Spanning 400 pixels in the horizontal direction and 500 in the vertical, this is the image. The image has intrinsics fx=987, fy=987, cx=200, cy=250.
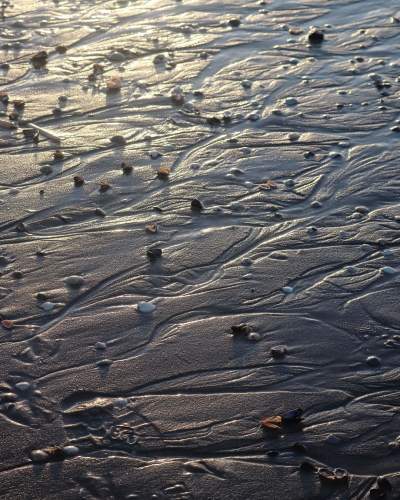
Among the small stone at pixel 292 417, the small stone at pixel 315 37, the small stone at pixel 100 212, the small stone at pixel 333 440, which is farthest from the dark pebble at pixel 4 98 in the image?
the small stone at pixel 333 440

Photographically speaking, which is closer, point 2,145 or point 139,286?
point 139,286

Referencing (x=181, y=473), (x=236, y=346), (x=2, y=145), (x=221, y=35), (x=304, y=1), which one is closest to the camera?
(x=181, y=473)

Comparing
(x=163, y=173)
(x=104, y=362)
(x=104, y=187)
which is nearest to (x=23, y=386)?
(x=104, y=362)

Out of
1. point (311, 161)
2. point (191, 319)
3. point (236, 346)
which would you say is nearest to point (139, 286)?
point (191, 319)

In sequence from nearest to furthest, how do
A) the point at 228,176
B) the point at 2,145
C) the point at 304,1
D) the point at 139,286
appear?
the point at 139,286 < the point at 228,176 < the point at 2,145 < the point at 304,1

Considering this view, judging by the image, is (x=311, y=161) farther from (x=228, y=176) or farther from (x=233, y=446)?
(x=233, y=446)

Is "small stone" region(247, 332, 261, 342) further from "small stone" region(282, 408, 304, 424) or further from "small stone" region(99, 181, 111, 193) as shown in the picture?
"small stone" region(99, 181, 111, 193)

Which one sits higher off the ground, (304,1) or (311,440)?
(304,1)
